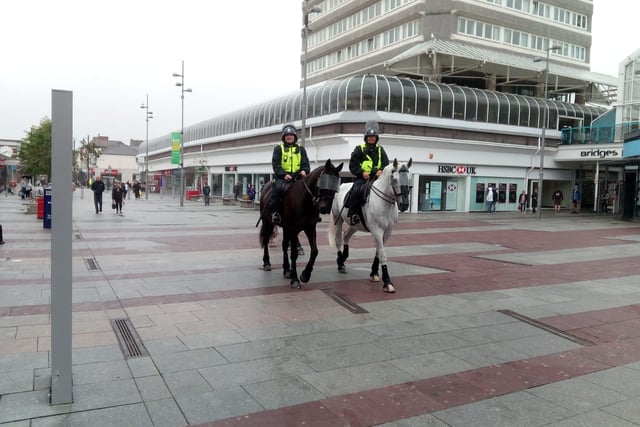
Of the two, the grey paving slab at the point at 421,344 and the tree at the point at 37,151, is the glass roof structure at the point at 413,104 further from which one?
the tree at the point at 37,151

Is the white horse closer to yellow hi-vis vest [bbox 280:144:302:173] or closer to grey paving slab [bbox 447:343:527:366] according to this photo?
yellow hi-vis vest [bbox 280:144:302:173]

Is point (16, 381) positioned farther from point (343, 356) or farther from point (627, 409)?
point (627, 409)

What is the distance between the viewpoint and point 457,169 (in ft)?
116

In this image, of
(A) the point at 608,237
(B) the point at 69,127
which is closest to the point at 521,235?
(A) the point at 608,237

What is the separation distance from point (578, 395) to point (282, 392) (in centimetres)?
270

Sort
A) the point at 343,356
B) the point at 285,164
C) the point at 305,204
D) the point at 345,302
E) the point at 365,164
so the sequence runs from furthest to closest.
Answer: the point at 365,164 < the point at 285,164 < the point at 305,204 < the point at 345,302 < the point at 343,356

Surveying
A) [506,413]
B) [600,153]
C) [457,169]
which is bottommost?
[506,413]

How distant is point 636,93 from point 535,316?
110ft

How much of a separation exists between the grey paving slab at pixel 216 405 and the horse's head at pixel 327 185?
4277 mm

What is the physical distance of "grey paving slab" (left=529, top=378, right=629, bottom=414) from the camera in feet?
14.3

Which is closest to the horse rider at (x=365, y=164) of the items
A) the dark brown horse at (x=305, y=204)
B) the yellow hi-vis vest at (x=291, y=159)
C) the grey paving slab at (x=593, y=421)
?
the dark brown horse at (x=305, y=204)

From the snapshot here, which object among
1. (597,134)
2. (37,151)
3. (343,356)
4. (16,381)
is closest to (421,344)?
(343,356)

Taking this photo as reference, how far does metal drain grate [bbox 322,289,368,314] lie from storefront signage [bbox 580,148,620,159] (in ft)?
111

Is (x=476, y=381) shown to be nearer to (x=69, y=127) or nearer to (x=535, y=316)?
(x=535, y=316)
